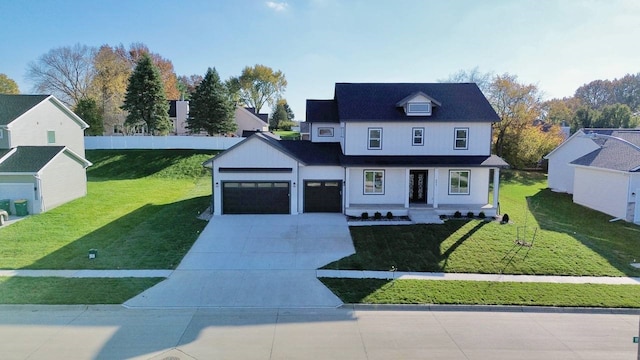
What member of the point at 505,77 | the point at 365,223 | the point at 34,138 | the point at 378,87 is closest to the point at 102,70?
the point at 34,138

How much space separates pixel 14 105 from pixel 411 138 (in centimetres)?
2517

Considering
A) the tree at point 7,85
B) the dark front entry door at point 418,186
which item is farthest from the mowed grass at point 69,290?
the tree at point 7,85

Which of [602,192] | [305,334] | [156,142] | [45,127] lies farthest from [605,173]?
[156,142]

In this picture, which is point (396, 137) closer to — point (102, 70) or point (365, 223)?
point (365, 223)

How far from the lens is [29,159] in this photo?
76.8 feet

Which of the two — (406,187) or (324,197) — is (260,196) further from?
(406,187)

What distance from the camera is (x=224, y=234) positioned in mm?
19062

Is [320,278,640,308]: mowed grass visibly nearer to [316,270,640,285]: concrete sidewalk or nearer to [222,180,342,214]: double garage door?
[316,270,640,285]: concrete sidewalk

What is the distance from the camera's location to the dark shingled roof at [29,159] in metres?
22.5

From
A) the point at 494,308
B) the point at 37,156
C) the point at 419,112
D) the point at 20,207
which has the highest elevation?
the point at 419,112

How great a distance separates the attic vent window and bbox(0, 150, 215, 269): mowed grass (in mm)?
13332

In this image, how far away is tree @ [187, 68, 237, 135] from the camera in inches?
1692

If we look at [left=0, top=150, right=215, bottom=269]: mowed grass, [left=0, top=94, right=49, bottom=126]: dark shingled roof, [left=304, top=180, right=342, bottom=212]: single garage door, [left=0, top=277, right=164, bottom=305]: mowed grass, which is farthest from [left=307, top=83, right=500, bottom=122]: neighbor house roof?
[left=0, top=94, right=49, bottom=126]: dark shingled roof

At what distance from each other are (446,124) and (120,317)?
19.1 m
